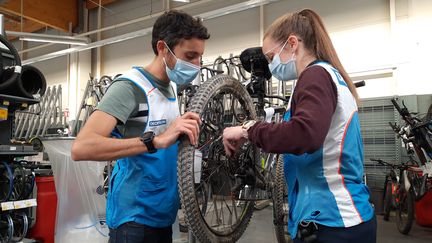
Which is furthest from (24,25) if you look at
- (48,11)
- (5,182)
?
(5,182)

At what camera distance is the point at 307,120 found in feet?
3.07

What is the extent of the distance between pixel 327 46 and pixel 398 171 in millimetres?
4372

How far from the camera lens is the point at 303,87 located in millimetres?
997

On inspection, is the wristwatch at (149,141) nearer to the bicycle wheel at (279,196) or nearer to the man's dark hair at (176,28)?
the man's dark hair at (176,28)

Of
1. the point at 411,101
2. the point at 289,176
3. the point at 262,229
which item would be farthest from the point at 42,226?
the point at 411,101

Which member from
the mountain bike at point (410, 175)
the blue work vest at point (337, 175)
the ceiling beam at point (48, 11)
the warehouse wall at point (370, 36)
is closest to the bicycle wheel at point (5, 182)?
the blue work vest at point (337, 175)

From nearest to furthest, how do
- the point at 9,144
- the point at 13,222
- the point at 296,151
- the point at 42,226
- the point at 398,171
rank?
the point at 296,151
the point at 9,144
the point at 13,222
the point at 42,226
the point at 398,171

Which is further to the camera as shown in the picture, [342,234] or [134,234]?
[134,234]

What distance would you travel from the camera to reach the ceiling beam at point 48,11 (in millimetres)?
6578

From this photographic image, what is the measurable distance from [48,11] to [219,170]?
6895 mm

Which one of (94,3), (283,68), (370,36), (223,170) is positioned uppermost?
(94,3)

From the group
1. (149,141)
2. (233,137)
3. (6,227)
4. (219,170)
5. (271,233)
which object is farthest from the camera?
(271,233)

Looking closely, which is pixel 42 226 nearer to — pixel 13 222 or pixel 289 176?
pixel 13 222

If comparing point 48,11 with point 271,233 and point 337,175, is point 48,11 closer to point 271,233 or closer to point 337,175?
point 271,233
